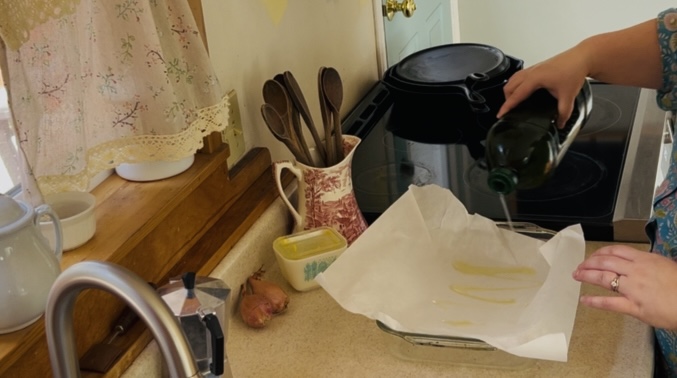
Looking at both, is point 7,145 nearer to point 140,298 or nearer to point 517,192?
point 140,298

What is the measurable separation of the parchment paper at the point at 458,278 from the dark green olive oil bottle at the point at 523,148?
0.39 ft

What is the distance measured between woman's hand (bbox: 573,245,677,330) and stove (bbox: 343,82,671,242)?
0.96 ft

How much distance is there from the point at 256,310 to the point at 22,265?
1.26ft

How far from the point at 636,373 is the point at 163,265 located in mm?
623

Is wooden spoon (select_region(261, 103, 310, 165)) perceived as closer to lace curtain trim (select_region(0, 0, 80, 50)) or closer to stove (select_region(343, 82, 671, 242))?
stove (select_region(343, 82, 671, 242))

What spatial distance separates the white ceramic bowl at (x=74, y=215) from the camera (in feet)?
3.08

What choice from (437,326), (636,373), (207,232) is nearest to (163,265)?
(207,232)

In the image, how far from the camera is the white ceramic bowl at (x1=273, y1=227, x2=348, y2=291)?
1.15 m

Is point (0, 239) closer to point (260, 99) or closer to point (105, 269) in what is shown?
point (105, 269)

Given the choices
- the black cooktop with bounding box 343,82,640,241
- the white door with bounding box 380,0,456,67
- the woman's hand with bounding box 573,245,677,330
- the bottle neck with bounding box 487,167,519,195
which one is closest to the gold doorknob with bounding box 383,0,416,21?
the white door with bounding box 380,0,456,67

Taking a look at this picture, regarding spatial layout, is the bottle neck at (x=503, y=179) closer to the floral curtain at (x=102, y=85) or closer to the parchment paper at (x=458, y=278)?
the parchment paper at (x=458, y=278)

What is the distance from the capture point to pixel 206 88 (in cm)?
104

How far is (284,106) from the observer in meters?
1.27

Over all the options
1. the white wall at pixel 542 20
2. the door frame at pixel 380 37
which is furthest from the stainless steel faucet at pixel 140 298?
the white wall at pixel 542 20
